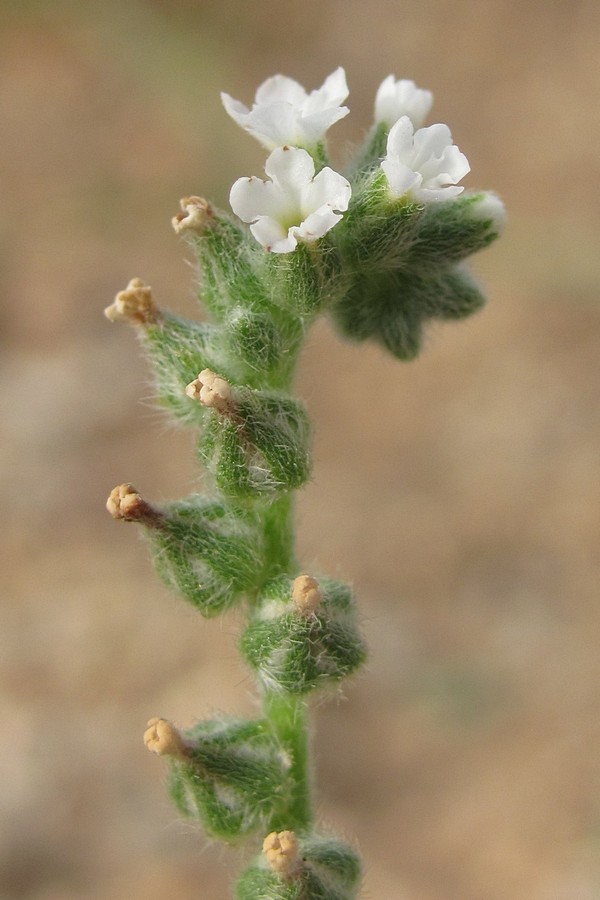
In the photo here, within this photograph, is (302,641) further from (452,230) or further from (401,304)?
(452,230)

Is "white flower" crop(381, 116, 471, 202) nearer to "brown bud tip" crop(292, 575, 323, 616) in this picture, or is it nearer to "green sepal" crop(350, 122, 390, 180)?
"green sepal" crop(350, 122, 390, 180)

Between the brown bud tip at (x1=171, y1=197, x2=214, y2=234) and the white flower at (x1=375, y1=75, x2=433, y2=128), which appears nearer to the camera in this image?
the brown bud tip at (x1=171, y1=197, x2=214, y2=234)

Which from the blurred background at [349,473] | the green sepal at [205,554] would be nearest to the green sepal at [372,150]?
the green sepal at [205,554]

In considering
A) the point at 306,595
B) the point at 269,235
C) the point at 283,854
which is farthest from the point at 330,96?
the point at 283,854

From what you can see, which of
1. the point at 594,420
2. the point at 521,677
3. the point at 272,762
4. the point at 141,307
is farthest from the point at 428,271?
the point at 594,420

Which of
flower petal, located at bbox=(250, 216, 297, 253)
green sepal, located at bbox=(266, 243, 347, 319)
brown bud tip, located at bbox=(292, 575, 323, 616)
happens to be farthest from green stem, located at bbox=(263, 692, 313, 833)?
flower petal, located at bbox=(250, 216, 297, 253)

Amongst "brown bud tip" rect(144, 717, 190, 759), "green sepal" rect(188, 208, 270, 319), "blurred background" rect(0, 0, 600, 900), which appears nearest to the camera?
"brown bud tip" rect(144, 717, 190, 759)

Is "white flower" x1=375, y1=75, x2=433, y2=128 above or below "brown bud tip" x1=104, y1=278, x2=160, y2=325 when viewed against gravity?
above
